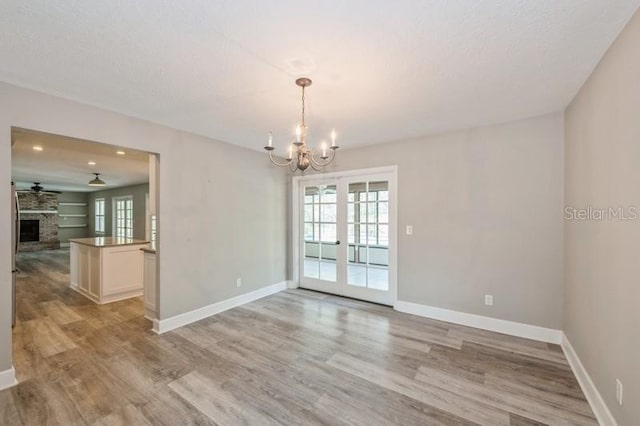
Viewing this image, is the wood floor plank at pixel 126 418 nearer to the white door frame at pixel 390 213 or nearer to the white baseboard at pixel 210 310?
the white baseboard at pixel 210 310

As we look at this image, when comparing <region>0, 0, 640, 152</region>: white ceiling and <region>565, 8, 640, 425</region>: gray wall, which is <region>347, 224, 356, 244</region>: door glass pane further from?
<region>565, 8, 640, 425</region>: gray wall

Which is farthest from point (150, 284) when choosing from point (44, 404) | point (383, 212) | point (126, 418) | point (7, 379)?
point (383, 212)

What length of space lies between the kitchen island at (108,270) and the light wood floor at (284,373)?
2.34ft

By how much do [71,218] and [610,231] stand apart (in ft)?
51.4

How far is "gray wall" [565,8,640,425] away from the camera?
150 cm

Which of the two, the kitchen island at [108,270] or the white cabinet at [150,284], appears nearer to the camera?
the white cabinet at [150,284]

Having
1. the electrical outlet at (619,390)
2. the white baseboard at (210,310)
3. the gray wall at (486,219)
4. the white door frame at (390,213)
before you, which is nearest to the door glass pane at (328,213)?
the white door frame at (390,213)

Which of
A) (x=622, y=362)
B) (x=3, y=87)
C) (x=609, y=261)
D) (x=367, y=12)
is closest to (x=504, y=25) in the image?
(x=367, y=12)

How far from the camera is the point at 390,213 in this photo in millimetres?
4078

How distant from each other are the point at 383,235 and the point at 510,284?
1.67 metres

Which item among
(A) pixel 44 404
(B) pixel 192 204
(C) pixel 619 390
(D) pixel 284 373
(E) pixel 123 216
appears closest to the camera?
(C) pixel 619 390

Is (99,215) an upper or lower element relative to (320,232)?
upper

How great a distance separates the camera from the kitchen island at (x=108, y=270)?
4383 millimetres

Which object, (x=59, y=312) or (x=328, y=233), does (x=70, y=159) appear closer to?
(x=59, y=312)
